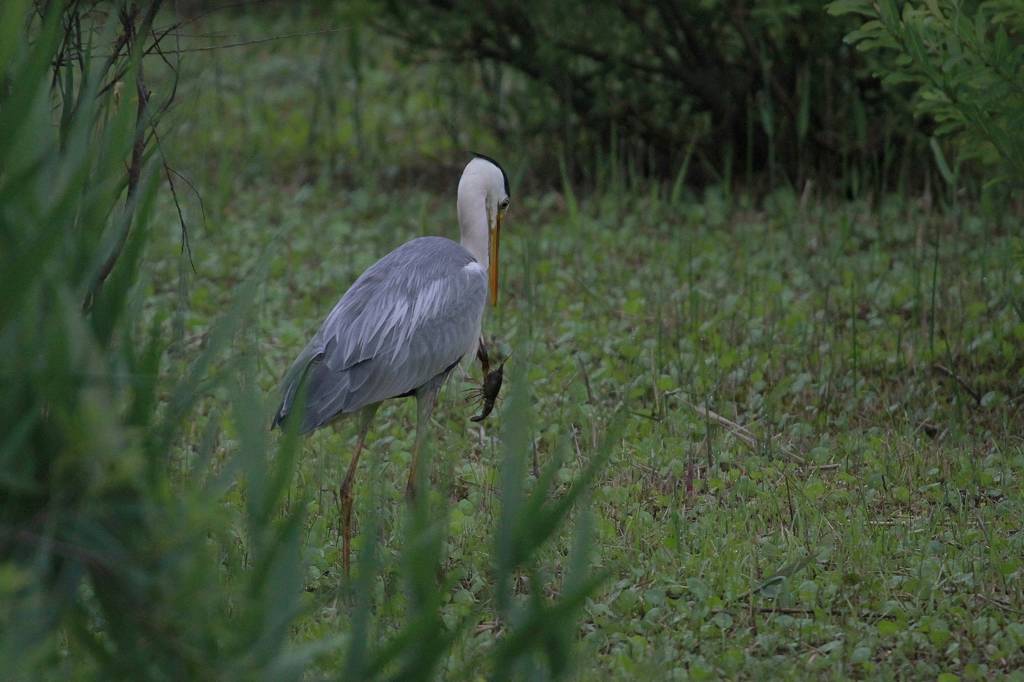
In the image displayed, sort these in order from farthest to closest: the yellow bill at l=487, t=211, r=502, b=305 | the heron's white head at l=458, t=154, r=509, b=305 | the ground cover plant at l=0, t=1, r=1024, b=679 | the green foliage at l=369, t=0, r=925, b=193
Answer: the green foliage at l=369, t=0, r=925, b=193
the yellow bill at l=487, t=211, r=502, b=305
the heron's white head at l=458, t=154, r=509, b=305
the ground cover plant at l=0, t=1, r=1024, b=679

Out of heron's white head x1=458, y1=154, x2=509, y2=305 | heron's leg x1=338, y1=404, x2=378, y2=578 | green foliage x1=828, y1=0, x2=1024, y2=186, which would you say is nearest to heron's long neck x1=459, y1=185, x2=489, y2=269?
heron's white head x1=458, y1=154, x2=509, y2=305

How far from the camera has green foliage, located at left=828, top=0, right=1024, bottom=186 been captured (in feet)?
17.7

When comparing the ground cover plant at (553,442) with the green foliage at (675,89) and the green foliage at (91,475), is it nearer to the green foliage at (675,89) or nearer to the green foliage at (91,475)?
the green foliage at (91,475)

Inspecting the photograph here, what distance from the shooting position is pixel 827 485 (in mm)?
5238

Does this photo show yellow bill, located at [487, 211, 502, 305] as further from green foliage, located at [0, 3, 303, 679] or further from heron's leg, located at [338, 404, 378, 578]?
green foliage, located at [0, 3, 303, 679]

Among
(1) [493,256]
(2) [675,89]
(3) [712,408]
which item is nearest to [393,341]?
(1) [493,256]

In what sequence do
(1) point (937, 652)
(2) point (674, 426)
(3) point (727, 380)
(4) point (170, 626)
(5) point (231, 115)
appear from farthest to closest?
(5) point (231, 115) → (3) point (727, 380) → (2) point (674, 426) → (1) point (937, 652) → (4) point (170, 626)

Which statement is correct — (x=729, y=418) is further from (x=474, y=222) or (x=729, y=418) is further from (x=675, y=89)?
(x=675, y=89)

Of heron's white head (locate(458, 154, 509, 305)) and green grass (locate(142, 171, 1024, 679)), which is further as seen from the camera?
heron's white head (locate(458, 154, 509, 305))

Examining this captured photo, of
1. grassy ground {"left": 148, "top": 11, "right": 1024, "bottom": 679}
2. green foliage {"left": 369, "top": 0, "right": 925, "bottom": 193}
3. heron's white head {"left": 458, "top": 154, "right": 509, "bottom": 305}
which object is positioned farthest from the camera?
green foliage {"left": 369, "top": 0, "right": 925, "bottom": 193}

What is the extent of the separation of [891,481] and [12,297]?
357cm

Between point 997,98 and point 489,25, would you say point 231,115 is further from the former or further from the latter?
point 997,98

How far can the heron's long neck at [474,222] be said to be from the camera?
233 inches

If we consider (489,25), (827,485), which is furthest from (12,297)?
(489,25)
